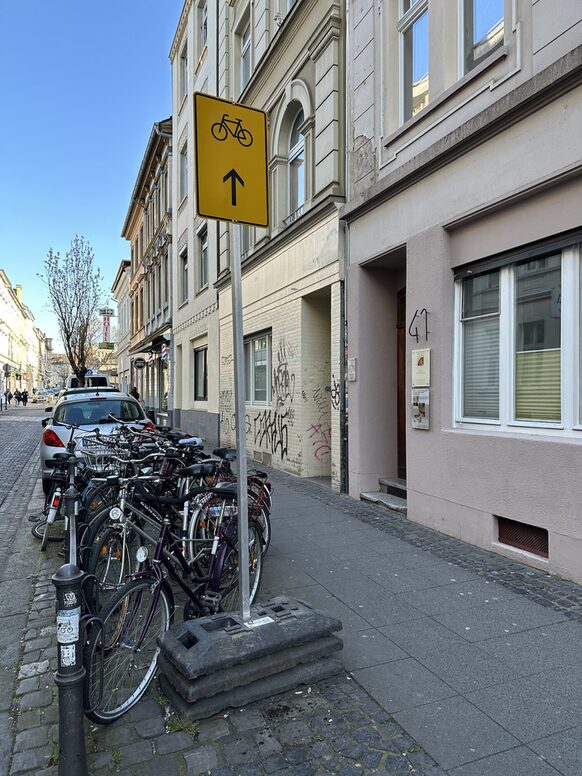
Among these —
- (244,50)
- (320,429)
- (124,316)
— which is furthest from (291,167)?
(124,316)

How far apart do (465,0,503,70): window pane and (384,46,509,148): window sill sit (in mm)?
280

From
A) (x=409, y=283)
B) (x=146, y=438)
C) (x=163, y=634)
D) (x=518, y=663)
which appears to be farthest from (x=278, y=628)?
(x=409, y=283)

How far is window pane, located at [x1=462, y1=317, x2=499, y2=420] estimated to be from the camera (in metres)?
5.99

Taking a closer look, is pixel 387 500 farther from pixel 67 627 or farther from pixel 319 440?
pixel 67 627

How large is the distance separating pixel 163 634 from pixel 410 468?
433 cm

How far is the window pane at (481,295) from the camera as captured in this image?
5.99 metres

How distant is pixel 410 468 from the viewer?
22.7 feet

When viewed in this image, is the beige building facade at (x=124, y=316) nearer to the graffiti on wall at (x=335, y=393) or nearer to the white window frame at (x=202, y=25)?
the white window frame at (x=202, y=25)

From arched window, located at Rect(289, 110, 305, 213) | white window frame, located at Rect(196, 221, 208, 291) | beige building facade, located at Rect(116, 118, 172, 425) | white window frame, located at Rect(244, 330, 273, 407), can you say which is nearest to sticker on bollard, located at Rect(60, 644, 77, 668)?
arched window, located at Rect(289, 110, 305, 213)

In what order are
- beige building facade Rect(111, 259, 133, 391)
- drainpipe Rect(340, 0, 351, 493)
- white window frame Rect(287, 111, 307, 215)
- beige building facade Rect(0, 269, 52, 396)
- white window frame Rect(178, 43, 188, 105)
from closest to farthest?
drainpipe Rect(340, 0, 351, 493)
white window frame Rect(287, 111, 307, 215)
white window frame Rect(178, 43, 188, 105)
beige building facade Rect(111, 259, 133, 391)
beige building facade Rect(0, 269, 52, 396)

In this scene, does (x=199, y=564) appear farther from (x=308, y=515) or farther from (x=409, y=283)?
(x=409, y=283)

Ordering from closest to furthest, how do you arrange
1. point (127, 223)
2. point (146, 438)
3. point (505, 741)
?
point (505, 741) → point (146, 438) → point (127, 223)

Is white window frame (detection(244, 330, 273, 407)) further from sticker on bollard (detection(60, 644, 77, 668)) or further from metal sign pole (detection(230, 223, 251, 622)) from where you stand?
sticker on bollard (detection(60, 644, 77, 668))

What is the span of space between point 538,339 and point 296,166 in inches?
293
